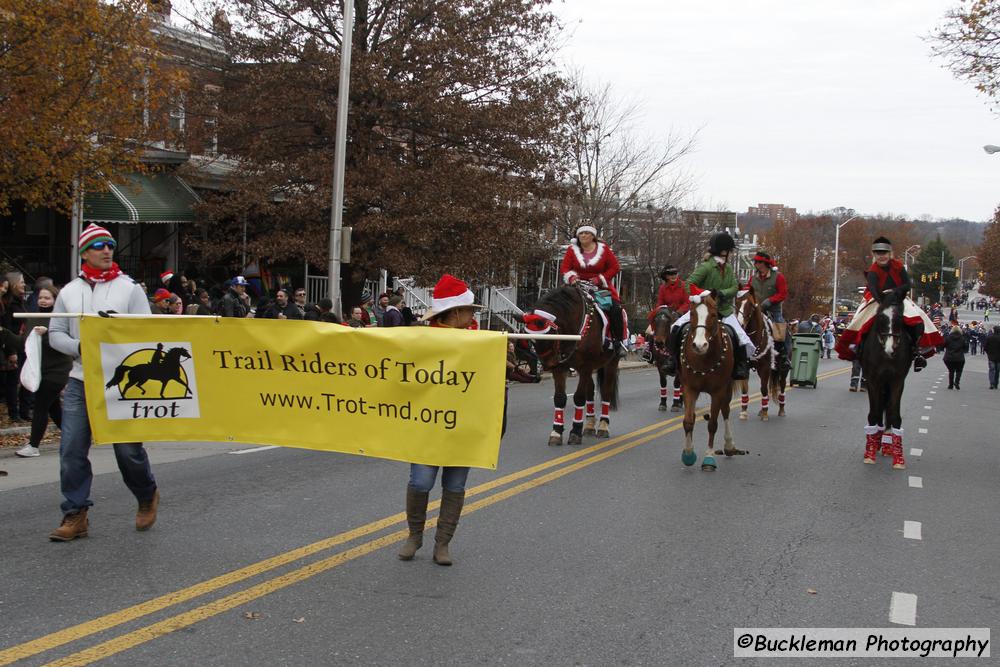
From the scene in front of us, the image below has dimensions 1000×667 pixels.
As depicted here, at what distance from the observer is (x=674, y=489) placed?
9438 mm

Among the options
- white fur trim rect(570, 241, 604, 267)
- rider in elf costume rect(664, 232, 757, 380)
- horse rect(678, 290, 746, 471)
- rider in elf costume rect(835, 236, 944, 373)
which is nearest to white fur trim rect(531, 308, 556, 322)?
horse rect(678, 290, 746, 471)

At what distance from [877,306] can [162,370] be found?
335 inches

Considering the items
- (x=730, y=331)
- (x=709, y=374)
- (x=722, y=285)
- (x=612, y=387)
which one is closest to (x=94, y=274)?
(x=709, y=374)

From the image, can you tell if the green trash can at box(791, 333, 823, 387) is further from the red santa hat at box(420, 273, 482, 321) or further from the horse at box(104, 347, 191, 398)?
the horse at box(104, 347, 191, 398)

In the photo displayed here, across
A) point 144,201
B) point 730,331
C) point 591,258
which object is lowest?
point 730,331

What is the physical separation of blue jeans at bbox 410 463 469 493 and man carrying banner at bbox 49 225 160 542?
216cm

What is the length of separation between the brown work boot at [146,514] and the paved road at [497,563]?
0.10 m

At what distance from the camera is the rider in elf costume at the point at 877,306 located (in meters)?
11.6

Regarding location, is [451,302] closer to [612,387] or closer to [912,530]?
[912,530]

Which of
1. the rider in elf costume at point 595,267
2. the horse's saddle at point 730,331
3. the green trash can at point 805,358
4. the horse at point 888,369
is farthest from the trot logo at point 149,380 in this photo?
the green trash can at point 805,358

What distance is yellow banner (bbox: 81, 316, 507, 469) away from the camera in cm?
634

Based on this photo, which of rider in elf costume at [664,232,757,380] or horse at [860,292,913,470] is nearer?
rider in elf costume at [664,232,757,380]

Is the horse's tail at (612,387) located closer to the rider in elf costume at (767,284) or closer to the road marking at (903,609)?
the rider in elf costume at (767,284)

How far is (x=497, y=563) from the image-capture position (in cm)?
662
